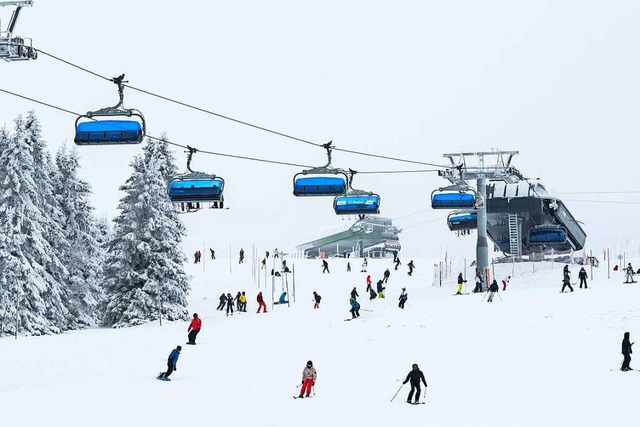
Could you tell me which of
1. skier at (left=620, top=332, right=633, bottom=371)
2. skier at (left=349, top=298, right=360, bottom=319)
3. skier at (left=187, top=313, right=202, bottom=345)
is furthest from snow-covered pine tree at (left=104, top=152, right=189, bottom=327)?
skier at (left=620, top=332, right=633, bottom=371)

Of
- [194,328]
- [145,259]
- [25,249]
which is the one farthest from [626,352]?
[25,249]

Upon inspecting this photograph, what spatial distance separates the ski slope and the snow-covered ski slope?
6cm

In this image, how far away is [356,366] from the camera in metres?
29.6

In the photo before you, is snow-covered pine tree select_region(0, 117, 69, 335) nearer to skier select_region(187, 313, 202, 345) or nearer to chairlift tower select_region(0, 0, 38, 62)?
skier select_region(187, 313, 202, 345)

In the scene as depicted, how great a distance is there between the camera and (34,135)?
4828cm

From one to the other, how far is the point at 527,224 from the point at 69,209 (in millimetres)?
34354

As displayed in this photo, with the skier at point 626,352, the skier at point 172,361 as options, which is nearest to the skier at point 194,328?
the skier at point 172,361

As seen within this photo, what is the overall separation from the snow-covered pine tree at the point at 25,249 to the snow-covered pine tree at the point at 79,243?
3.23 m

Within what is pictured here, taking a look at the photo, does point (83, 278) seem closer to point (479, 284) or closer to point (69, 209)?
point (69, 209)

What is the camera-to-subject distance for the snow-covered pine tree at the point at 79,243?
165 ft

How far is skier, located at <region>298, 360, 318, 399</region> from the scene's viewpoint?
2397 centimetres

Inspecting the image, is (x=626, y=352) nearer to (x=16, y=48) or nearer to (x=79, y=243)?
(x=16, y=48)

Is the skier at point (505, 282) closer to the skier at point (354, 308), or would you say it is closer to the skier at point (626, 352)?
→ the skier at point (354, 308)

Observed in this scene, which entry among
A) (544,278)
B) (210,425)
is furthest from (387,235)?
(210,425)
